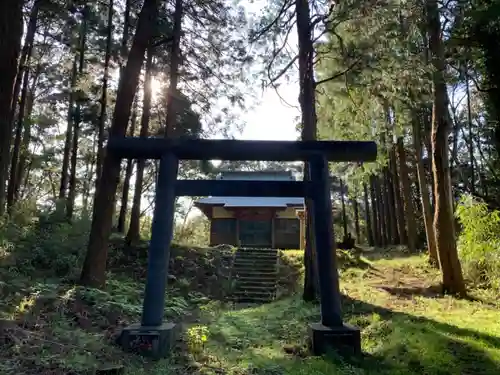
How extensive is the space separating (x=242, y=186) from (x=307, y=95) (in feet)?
14.3

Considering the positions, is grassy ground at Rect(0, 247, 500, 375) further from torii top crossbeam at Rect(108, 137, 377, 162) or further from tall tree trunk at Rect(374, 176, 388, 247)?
tall tree trunk at Rect(374, 176, 388, 247)

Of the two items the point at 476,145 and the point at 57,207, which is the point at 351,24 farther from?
the point at 476,145

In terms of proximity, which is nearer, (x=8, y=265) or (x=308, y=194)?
(x=308, y=194)

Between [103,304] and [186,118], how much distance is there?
281 inches

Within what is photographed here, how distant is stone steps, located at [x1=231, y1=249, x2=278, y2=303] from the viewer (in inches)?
482

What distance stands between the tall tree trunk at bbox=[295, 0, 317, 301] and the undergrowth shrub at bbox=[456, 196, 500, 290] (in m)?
4.18

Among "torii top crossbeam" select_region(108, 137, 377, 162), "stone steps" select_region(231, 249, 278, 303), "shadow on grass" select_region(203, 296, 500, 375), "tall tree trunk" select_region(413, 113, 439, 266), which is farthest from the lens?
"tall tree trunk" select_region(413, 113, 439, 266)

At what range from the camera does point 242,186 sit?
19.1ft

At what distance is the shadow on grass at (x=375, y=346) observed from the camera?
4.59 meters

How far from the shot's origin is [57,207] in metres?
14.0

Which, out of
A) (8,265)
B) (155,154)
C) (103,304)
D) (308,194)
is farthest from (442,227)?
(8,265)

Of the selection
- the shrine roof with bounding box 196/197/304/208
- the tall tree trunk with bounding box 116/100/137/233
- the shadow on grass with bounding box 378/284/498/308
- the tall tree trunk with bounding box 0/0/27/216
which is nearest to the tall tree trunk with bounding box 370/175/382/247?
the shrine roof with bounding box 196/197/304/208

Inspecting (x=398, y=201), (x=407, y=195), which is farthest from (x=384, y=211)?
(x=407, y=195)

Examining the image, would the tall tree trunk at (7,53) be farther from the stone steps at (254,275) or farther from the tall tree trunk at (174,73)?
the stone steps at (254,275)
